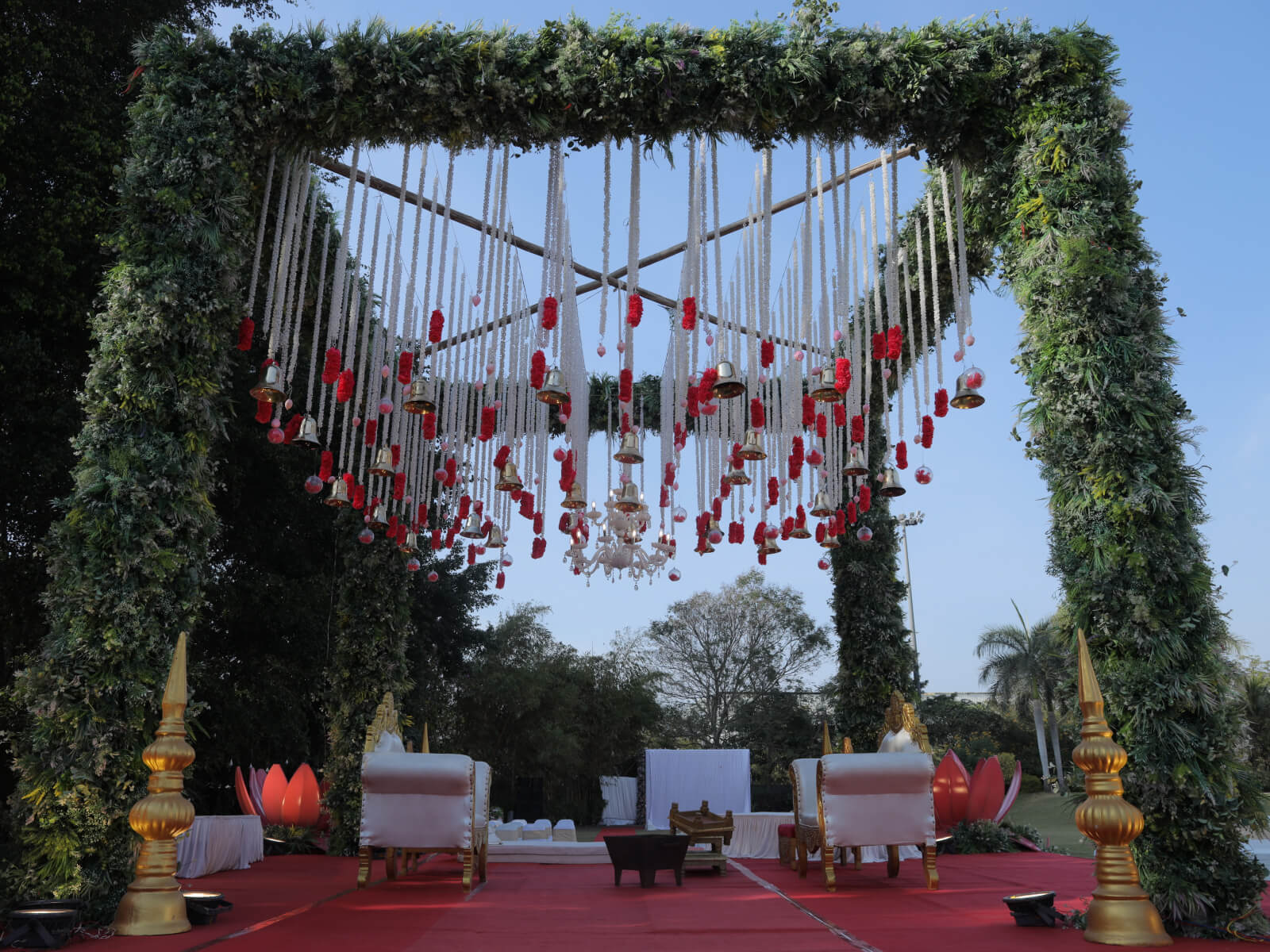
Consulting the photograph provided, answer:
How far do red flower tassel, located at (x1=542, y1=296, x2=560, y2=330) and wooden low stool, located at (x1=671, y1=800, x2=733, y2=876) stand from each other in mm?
4284

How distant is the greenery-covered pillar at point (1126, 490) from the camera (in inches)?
168

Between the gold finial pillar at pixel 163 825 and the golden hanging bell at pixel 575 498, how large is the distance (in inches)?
137

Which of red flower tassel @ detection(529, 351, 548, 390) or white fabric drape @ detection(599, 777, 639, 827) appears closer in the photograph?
red flower tassel @ detection(529, 351, 548, 390)

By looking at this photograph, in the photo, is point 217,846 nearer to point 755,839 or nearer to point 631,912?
point 631,912

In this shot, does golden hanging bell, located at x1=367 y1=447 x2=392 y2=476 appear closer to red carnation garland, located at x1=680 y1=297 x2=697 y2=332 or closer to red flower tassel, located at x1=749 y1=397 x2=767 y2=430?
red carnation garland, located at x1=680 y1=297 x2=697 y2=332

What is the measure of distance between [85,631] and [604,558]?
630cm

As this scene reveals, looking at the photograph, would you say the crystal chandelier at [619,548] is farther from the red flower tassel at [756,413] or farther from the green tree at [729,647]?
the green tree at [729,647]

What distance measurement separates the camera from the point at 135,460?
5043mm

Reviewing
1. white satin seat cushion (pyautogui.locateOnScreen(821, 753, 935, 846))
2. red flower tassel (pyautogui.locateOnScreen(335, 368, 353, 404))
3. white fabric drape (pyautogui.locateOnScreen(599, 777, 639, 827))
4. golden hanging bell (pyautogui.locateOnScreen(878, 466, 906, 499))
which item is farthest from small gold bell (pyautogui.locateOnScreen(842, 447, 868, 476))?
white fabric drape (pyautogui.locateOnScreen(599, 777, 639, 827))

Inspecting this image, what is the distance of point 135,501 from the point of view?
16.2ft

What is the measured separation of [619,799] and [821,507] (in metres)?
13.9

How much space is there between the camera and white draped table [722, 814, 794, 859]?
9461 millimetres

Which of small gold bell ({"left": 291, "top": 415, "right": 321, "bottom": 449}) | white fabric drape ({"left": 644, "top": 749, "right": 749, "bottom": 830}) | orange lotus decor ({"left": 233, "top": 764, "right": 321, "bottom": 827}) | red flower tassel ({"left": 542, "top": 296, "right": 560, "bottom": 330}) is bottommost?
white fabric drape ({"left": 644, "top": 749, "right": 749, "bottom": 830})

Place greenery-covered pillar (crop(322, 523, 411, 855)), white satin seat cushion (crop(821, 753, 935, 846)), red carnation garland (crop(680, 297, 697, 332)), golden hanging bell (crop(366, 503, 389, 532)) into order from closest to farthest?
1. red carnation garland (crop(680, 297, 697, 332))
2. white satin seat cushion (crop(821, 753, 935, 846))
3. golden hanging bell (crop(366, 503, 389, 532))
4. greenery-covered pillar (crop(322, 523, 411, 855))
